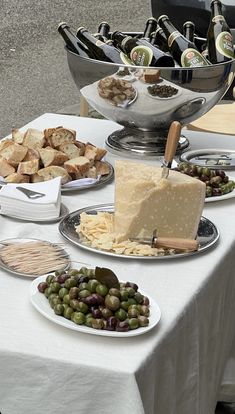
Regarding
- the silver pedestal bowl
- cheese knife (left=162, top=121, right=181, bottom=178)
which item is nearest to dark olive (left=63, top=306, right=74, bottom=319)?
cheese knife (left=162, top=121, right=181, bottom=178)

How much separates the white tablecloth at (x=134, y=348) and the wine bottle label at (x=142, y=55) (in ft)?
1.52

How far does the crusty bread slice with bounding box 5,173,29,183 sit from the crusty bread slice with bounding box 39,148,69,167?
7 centimetres

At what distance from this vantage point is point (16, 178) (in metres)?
1.93

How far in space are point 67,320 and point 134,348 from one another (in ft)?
0.38

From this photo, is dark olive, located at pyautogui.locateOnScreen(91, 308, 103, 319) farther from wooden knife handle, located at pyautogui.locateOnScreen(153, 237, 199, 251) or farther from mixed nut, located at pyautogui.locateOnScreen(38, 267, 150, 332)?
wooden knife handle, located at pyautogui.locateOnScreen(153, 237, 199, 251)

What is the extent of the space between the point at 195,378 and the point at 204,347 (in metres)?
0.08

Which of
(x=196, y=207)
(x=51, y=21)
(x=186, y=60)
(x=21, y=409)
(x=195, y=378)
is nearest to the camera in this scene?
(x=21, y=409)

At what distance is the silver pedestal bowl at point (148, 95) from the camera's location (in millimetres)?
2090

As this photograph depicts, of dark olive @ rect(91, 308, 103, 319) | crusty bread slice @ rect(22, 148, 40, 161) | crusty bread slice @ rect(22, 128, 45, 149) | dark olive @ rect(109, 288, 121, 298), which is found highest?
dark olive @ rect(109, 288, 121, 298)

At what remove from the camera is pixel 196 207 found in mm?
1663

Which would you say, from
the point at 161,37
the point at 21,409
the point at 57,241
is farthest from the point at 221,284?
the point at 161,37

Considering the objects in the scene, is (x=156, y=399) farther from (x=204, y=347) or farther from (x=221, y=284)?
(x=221, y=284)

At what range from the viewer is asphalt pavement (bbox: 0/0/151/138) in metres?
5.35

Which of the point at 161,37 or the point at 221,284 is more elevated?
the point at 161,37
